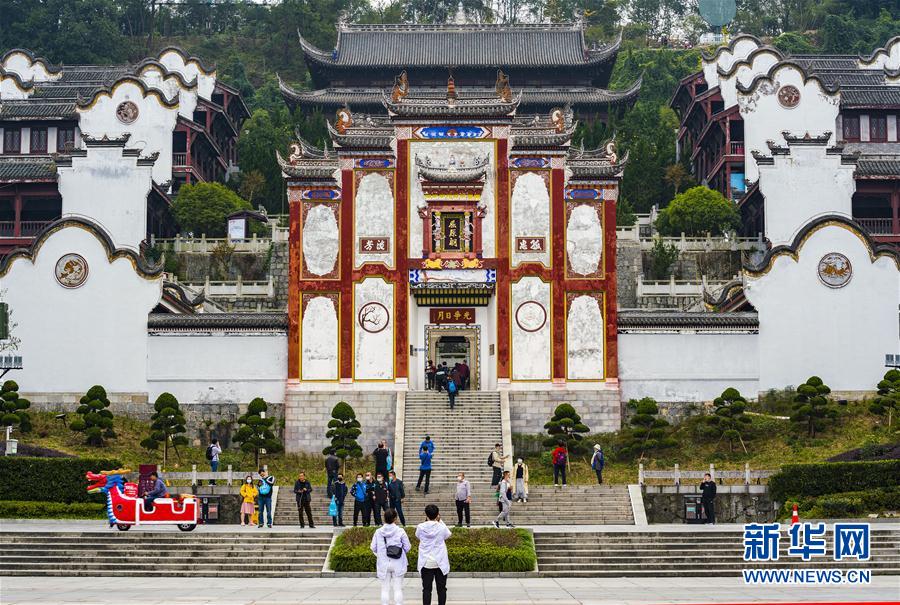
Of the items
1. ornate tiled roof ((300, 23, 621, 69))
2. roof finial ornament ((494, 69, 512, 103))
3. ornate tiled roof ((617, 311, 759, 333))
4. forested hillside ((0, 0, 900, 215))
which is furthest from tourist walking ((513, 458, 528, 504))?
ornate tiled roof ((300, 23, 621, 69))

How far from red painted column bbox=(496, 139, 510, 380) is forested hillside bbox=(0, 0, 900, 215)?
22894mm

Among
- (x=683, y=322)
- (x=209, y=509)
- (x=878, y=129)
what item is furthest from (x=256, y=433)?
(x=878, y=129)

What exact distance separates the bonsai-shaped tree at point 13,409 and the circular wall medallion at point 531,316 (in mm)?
15090

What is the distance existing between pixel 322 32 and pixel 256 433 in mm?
59127

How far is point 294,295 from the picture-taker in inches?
1738

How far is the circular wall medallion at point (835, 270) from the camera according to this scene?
44.7 m

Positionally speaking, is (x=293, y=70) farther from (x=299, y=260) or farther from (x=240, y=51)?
(x=299, y=260)

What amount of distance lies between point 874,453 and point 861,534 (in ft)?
34.8

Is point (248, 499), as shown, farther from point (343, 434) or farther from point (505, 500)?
point (343, 434)

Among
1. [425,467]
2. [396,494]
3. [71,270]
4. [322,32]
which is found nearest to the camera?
[396,494]

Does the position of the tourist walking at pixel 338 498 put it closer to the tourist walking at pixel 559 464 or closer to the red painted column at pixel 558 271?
the tourist walking at pixel 559 464

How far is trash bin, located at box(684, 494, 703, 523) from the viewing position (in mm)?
34844

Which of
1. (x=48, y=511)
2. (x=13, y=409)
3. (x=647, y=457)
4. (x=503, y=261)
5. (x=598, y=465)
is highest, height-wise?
(x=503, y=261)

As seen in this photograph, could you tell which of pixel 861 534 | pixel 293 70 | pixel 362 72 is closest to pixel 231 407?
pixel 861 534
